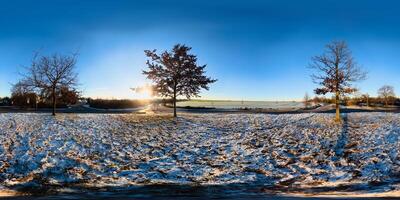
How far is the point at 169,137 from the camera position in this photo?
25016 mm

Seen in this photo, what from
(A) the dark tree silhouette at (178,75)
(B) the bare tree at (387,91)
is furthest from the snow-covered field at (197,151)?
(B) the bare tree at (387,91)

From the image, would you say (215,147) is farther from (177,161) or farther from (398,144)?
(398,144)

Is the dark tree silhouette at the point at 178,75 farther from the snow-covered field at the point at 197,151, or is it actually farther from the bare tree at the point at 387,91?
the bare tree at the point at 387,91

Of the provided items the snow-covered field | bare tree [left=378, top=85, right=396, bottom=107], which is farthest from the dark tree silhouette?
bare tree [left=378, top=85, right=396, bottom=107]

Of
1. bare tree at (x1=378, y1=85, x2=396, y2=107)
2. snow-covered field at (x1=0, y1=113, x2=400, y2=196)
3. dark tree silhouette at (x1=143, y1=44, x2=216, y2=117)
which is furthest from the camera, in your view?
bare tree at (x1=378, y1=85, x2=396, y2=107)

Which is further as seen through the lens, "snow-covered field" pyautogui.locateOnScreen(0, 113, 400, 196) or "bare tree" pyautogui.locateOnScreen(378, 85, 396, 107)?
"bare tree" pyautogui.locateOnScreen(378, 85, 396, 107)

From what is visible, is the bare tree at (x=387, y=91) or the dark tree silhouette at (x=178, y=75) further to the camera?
the bare tree at (x=387, y=91)

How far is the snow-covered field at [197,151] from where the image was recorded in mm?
17109

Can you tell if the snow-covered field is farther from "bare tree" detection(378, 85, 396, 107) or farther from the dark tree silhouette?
"bare tree" detection(378, 85, 396, 107)

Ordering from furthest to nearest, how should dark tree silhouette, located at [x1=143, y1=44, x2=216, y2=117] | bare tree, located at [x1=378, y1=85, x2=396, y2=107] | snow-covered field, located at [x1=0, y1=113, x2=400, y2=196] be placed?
1. bare tree, located at [x1=378, y1=85, x2=396, y2=107]
2. dark tree silhouette, located at [x1=143, y1=44, x2=216, y2=117]
3. snow-covered field, located at [x1=0, y1=113, x2=400, y2=196]

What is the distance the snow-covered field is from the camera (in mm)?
17109

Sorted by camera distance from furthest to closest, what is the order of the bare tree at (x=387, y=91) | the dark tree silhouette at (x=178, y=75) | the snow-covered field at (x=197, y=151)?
the bare tree at (x=387, y=91) → the dark tree silhouette at (x=178, y=75) → the snow-covered field at (x=197, y=151)

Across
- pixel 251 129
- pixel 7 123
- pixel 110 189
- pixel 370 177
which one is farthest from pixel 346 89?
pixel 7 123

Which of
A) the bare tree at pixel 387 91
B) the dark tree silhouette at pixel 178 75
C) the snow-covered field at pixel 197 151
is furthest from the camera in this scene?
the bare tree at pixel 387 91
